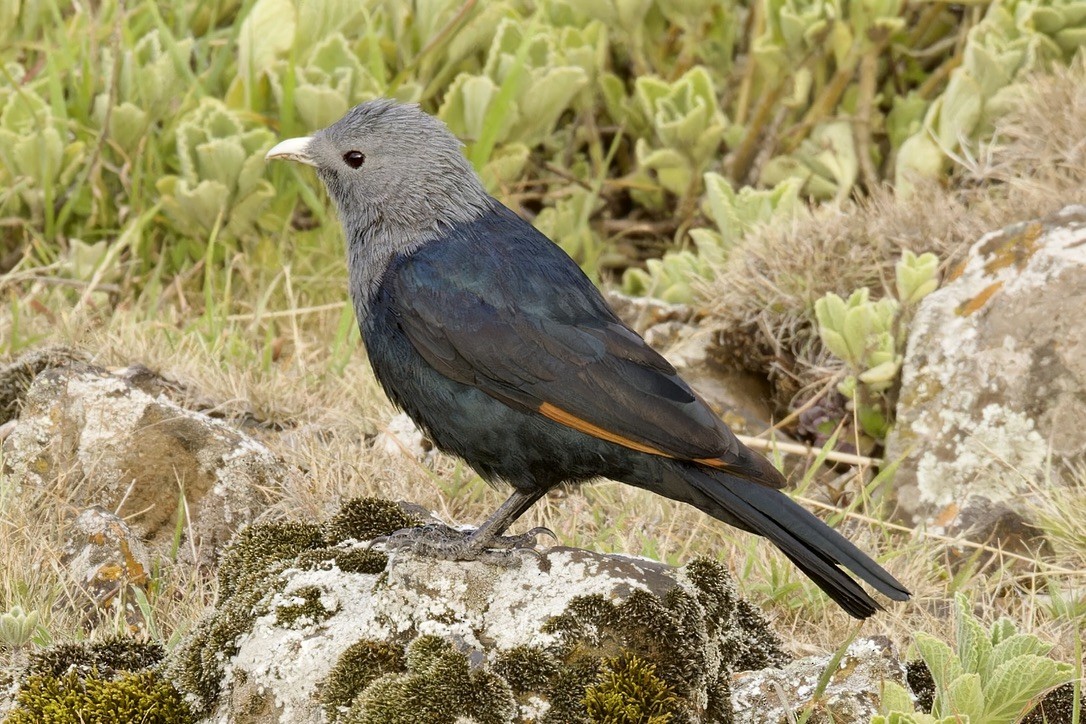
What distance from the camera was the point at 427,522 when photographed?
3.70 m

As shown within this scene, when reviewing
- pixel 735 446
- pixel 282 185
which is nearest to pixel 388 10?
pixel 282 185

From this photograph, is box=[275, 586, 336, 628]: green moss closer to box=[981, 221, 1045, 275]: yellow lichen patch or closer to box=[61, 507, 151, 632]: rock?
box=[61, 507, 151, 632]: rock

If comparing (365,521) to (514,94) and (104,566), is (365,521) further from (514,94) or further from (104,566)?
(514,94)

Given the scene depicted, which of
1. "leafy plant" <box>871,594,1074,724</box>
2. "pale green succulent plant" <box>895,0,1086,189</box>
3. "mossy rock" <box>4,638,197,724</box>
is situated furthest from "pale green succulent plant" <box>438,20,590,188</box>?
"leafy plant" <box>871,594,1074,724</box>

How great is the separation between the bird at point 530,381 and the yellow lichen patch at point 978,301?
5.39ft

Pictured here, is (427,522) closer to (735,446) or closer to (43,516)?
(735,446)

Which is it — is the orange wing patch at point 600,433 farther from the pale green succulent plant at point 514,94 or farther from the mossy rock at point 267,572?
the pale green succulent plant at point 514,94

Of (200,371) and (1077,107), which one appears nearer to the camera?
(200,371)

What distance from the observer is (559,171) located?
21.6ft

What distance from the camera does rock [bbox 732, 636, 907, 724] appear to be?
2928 millimetres

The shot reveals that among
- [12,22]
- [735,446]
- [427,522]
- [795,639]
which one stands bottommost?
[795,639]

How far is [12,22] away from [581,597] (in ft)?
15.0

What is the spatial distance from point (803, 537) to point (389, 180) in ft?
5.62

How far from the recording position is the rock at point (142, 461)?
4148 mm
